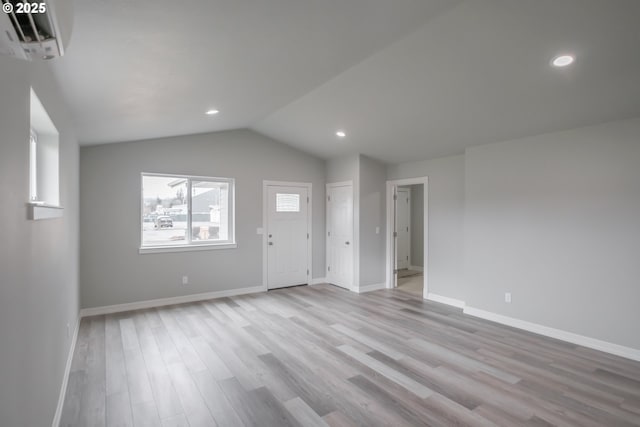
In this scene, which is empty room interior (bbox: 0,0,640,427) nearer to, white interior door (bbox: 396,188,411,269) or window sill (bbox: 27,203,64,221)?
window sill (bbox: 27,203,64,221)

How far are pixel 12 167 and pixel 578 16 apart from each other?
11.0ft

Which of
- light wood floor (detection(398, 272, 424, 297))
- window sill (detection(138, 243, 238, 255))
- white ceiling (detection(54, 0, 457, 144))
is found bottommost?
light wood floor (detection(398, 272, 424, 297))

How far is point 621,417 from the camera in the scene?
7.90 feet

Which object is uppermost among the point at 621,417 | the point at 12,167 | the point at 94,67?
the point at 94,67

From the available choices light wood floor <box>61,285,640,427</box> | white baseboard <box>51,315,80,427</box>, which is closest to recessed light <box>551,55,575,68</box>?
light wood floor <box>61,285,640,427</box>

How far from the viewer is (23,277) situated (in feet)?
4.76

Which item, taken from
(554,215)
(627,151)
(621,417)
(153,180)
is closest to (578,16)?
(627,151)

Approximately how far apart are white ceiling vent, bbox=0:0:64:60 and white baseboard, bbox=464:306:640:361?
5.01 m

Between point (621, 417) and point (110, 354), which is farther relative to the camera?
point (110, 354)

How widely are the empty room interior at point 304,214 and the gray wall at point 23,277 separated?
2 cm

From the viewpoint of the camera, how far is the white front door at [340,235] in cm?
631

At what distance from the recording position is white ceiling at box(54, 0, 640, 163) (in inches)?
78.2

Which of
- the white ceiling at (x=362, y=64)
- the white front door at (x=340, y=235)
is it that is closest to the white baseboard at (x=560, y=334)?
the white front door at (x=340, y=235)

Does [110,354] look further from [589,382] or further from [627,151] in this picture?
[627,151]
